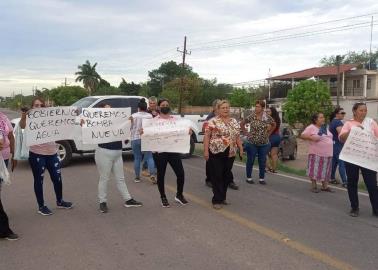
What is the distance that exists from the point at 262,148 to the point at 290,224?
3.49 meters

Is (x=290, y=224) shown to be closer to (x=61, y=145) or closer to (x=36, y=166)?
(x=36, y=166)

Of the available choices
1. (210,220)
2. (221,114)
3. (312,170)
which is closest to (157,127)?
(221,114)

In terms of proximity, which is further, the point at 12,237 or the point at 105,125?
the point at 105,125

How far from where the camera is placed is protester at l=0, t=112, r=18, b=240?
5676 millimetres

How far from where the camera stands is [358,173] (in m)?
7.04

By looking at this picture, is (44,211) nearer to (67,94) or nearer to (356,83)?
(356,83)

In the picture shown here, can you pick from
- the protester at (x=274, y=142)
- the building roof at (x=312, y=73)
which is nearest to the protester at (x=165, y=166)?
the protester at (x=274, y=142)

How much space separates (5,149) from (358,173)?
504 cm

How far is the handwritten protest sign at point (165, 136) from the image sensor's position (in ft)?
24.8

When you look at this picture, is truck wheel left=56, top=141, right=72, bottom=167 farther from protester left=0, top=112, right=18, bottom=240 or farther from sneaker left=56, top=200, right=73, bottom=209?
protester left=0, top=112, right=18, bottom=240

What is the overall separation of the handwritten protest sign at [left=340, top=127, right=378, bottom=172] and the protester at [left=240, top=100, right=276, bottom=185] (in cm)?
275

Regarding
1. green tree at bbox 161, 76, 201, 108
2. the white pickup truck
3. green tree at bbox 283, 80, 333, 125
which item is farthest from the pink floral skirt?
green tree at bbox 161, 76, 201, 108

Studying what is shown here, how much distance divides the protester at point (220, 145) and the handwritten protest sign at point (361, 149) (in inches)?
67.1

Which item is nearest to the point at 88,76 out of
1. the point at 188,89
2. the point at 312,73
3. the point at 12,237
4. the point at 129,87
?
the point at 129,87
